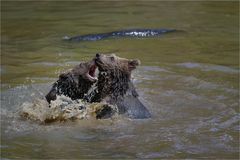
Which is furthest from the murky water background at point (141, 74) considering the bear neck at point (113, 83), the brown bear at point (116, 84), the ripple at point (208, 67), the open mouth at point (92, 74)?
the open mouth at point (92, 74)

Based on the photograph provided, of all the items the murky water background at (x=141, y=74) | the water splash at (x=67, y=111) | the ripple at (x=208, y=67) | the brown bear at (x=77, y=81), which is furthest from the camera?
the ripple at (x=208, y=67)

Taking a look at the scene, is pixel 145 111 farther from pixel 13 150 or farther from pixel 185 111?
pixel 13 150

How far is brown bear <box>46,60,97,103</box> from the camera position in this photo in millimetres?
7336

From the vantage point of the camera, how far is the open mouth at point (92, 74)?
729 cm

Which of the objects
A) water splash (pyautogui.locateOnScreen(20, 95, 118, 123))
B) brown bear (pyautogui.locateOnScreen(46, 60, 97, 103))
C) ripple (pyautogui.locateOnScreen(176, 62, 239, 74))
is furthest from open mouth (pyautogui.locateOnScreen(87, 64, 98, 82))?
ripple (pyautogui.locateOnScreen(176, 62, 239, 74))

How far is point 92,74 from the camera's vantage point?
7.45 m

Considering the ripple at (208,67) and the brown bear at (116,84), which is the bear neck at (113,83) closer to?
the brown bear at (116,84)

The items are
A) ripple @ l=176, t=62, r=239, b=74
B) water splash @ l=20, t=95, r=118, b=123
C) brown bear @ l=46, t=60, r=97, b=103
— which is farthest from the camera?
ripple @ l=176, t=62, r=239, b=74

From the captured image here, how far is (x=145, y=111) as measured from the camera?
734cm

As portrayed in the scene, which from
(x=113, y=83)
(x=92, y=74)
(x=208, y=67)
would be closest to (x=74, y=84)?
(x=92, y=74)

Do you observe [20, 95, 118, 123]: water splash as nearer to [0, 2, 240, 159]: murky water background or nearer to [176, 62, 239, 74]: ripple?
[0, 2, 240, 159]: murky water background

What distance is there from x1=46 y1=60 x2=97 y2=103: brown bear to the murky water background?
1.30ft

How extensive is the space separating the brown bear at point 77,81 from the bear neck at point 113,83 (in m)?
0.12

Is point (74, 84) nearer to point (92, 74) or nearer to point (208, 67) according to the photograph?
point (92, 74)
